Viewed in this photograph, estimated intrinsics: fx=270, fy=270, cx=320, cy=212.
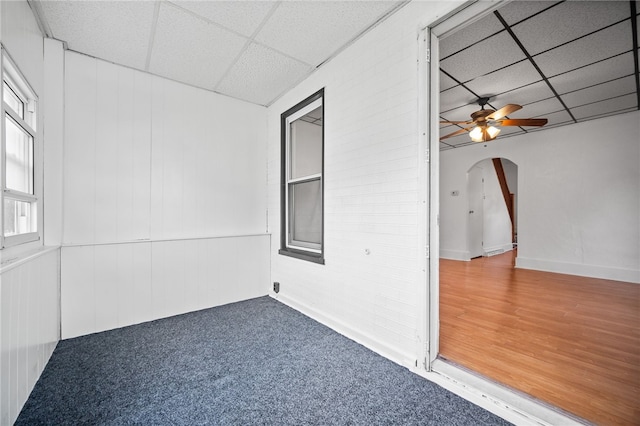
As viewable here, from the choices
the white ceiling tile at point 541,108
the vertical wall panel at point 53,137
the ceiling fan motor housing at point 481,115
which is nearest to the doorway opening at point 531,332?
the ceiling fan motor housing at point 481,115

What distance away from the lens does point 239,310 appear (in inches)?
129

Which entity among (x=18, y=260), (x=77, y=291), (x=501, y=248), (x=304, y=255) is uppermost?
(x=18, y=260)

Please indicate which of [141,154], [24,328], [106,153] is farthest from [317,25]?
[24,328]

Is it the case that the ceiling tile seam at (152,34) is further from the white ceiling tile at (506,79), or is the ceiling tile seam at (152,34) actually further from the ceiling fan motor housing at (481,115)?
the ceiling fan motor housing at (481,115)

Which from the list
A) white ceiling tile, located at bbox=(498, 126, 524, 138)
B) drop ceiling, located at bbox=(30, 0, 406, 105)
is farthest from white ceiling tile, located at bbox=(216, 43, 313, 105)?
white ceiling tile, located at bbox=(498, 126, 524, 138)

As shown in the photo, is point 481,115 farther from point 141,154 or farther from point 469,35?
point 141,154

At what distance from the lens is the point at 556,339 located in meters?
2.49

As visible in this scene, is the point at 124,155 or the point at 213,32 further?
the point at 124,155

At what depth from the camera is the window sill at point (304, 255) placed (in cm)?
305

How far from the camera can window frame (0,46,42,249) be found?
162cm

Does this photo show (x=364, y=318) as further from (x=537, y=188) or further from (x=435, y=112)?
(x=537, y=188)

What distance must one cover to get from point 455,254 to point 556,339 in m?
4.47

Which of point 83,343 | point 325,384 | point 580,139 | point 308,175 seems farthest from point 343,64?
point 580,139

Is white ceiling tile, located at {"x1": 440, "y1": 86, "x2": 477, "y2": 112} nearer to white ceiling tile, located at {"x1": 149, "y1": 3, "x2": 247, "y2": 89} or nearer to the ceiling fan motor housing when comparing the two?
the ceiling fan motor housing
